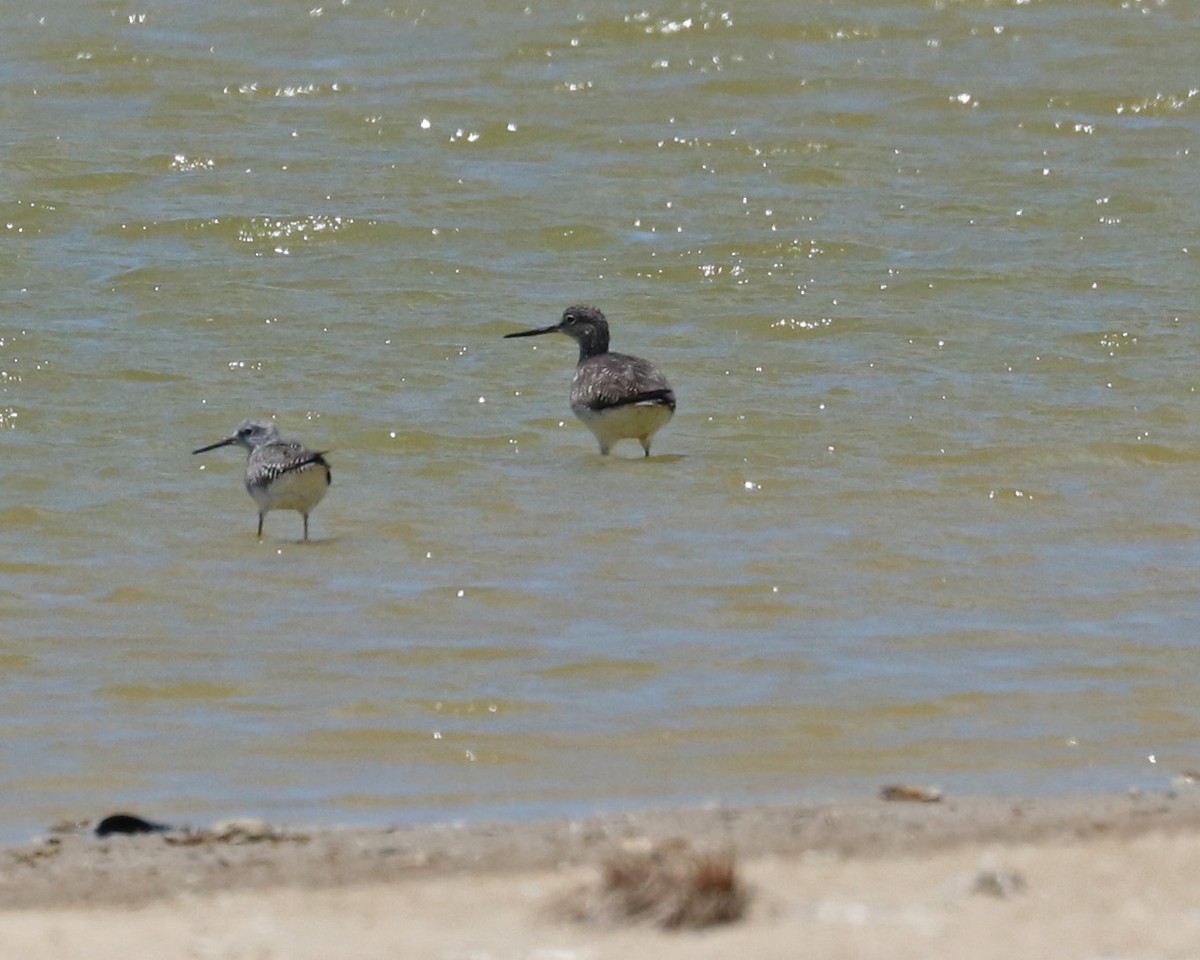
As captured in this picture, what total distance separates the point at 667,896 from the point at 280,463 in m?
5.34

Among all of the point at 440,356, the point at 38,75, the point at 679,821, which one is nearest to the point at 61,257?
the point at 440,356

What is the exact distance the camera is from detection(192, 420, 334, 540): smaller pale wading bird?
9.60 meters

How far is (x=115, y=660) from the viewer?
24.9 ft

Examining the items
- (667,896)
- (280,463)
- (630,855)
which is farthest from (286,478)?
(667,896)

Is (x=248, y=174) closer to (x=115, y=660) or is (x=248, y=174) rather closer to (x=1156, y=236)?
(x=1156, y=236)

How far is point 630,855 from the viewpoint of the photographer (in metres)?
4.86

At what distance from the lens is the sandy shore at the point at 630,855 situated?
15.0ft

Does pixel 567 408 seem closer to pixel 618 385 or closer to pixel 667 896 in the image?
pixel 618 385

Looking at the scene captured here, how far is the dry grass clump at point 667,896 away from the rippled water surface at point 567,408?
4.46ft

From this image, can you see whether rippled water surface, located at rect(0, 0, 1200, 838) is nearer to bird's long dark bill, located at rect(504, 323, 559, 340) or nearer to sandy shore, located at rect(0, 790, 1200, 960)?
bird's long dark bill, located at rect(504, 323, 559, 340)

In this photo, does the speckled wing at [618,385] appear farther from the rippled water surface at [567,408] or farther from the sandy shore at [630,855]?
the sandy shore at [630,855]

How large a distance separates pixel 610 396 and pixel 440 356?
69.2 inches

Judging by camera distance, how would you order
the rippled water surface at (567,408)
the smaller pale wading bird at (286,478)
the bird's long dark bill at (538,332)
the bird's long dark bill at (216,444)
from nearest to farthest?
the rippled water surface at (567,408), the smaller pale wading bird at (286,478), the bird's long dark bill at (216,444), the bird's long dark bill at (538,332)

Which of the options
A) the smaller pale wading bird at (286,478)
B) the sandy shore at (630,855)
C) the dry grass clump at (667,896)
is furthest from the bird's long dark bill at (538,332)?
the dry grass clump at (667,896)
